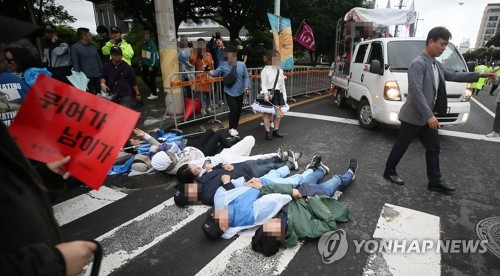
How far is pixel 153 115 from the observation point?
756cm

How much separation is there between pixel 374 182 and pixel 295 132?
8.88 feet

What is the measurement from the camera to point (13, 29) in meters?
0.94

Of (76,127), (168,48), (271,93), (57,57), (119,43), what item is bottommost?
(271,93)

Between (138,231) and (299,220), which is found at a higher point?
(299,220)

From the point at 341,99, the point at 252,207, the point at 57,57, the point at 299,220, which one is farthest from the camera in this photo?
the point at 341,99

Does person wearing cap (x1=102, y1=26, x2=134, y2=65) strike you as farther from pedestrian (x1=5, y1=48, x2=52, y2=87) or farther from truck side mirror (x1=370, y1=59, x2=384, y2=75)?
truck side mirror (x1=370, y1=59, x2=384, y2=75)

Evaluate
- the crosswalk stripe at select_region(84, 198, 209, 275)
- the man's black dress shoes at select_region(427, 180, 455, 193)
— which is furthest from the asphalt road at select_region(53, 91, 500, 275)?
the man's black dress shoes at select_region(427, 180, 455, 193)

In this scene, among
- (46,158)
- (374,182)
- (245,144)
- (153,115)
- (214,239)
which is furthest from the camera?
(153,115)

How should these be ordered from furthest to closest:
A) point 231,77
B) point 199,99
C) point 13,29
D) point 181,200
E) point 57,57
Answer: point 199,99 < point 57,57 < point 231,77 < point 181,200 < point 13,29

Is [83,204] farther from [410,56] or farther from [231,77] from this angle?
[410,56]

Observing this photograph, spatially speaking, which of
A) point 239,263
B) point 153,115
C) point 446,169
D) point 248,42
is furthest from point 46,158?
point 248,42

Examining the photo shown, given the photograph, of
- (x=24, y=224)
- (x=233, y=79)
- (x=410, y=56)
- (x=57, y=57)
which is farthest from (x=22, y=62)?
(x=410, y=56)

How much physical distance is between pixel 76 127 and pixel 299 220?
2.24 m

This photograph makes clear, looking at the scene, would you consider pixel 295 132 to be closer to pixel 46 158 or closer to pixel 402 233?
pixel 402 233
